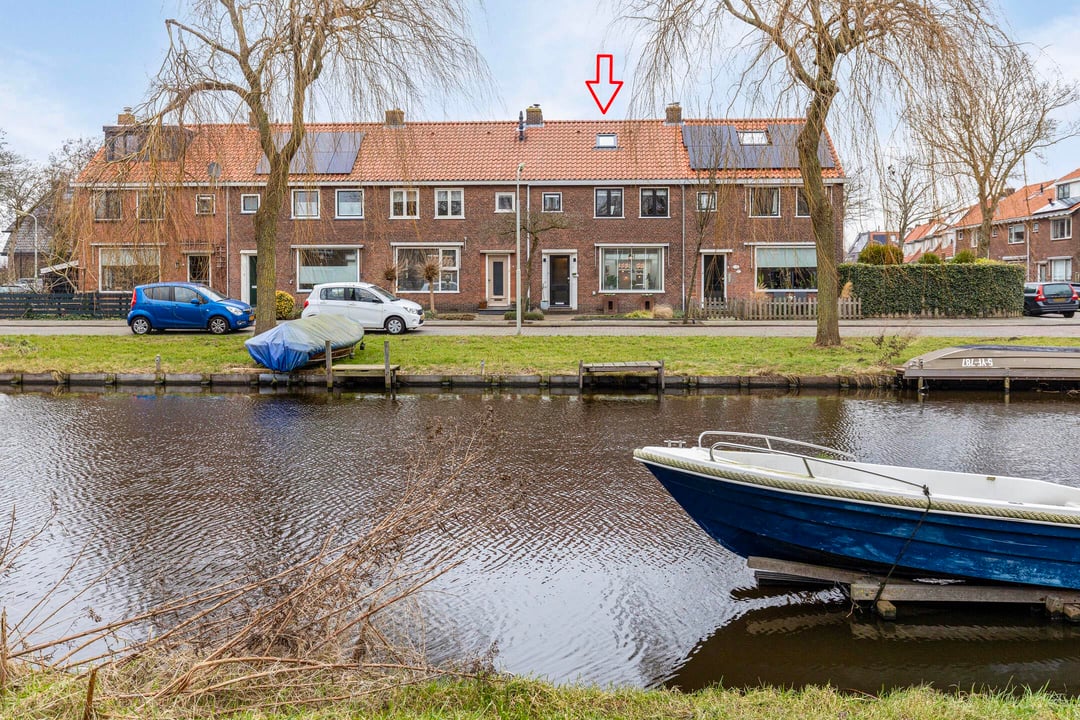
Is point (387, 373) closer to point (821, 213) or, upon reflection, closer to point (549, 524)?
point (821, 213)

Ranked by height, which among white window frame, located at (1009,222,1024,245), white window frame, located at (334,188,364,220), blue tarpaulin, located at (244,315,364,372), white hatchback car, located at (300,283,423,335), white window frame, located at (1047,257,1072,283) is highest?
white window frame, located at (1009,222,1024,245)

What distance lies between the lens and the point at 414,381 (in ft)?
61.2

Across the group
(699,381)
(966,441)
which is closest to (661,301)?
(699,381)

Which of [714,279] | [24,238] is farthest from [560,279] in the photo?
[24,238]

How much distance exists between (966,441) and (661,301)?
2479 cm

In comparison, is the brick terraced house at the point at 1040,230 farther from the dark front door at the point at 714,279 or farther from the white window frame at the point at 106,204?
the white window frame at the point at 106,204

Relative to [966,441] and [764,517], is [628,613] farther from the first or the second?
[966,441]

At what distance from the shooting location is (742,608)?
20.9ft

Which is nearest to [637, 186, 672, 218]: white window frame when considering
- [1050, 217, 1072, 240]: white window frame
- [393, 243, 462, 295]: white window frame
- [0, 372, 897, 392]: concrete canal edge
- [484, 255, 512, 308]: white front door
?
[484, 255, 512, 308]: white front door

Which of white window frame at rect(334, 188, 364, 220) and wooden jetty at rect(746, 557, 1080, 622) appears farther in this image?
white window frame at rect(334, 188, 364, 220)

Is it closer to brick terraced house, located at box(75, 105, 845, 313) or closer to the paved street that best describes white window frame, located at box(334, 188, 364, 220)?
brick terraced house, located at box(75, 105, 845, 313)

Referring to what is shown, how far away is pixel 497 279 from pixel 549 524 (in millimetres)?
29539

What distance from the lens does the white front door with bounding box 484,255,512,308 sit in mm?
37188

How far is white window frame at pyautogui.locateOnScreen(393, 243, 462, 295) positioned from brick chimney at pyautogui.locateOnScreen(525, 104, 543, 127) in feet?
23.9
